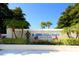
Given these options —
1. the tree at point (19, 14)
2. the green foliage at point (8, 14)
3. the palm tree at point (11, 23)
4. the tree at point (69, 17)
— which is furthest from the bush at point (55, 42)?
the palm tree at point (11, 23)

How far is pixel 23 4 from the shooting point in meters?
13.8

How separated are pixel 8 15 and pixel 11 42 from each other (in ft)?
6.28

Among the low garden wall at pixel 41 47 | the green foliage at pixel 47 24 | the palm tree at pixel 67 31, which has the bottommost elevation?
the low garden wall at pixel 41 47

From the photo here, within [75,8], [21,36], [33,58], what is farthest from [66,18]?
[33,58]

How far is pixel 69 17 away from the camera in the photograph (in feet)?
45.4

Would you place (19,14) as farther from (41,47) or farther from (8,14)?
(41,47)

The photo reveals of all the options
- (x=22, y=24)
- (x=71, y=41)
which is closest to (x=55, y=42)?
(x=71, y=41)

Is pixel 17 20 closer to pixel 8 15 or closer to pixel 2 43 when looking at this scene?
pixel 8 15

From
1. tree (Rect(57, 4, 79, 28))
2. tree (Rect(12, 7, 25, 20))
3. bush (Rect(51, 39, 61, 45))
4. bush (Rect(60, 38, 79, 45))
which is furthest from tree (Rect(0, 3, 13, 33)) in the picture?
bush (Rect(60, 38, 79, 45))

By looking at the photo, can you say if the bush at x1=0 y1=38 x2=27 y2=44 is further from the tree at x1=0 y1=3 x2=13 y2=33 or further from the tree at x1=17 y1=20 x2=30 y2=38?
the tree at x1=17 y1=20 x2=30 y2=38

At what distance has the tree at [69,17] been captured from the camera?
1368cm

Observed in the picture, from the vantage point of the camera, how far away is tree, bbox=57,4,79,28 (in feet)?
44.9

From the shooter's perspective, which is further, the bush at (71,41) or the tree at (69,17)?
the tree at (69,17)

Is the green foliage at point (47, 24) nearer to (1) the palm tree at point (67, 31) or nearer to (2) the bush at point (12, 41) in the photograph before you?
(1) the palm tree at point (67, 31)
